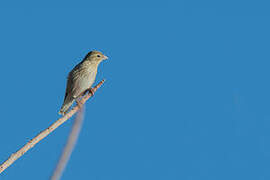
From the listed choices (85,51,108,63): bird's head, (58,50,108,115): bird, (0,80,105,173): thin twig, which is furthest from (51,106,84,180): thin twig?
(85,51,108,63): bird's head

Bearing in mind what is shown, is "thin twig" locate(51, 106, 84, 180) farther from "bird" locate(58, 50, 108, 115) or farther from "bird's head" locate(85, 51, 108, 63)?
"bird's head" locate(85, 51, 108, 63)

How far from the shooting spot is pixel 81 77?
10.4m

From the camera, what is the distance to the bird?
1027cm

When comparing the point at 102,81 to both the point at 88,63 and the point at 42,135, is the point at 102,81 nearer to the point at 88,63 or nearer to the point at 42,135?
the point at 42,135

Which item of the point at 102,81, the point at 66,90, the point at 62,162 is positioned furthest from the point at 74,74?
the point at 62,162

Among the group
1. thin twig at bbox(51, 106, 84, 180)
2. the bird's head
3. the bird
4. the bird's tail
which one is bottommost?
thin twig at bbox(51, 106, 84, 180)

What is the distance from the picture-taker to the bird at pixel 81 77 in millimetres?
10273

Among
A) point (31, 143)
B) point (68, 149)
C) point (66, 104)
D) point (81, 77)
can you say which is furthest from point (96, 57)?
point (68, 149)

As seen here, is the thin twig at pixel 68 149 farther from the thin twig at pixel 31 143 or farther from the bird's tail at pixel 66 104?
the bird's tail at pixel 66 104

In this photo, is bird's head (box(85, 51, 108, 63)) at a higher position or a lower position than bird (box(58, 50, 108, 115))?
higher

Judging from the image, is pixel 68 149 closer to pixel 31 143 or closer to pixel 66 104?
pixel 31 143

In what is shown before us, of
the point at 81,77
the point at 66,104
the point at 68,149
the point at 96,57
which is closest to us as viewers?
the point at 68,149

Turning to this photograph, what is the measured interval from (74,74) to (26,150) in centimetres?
731

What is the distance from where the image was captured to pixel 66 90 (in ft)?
34.9
